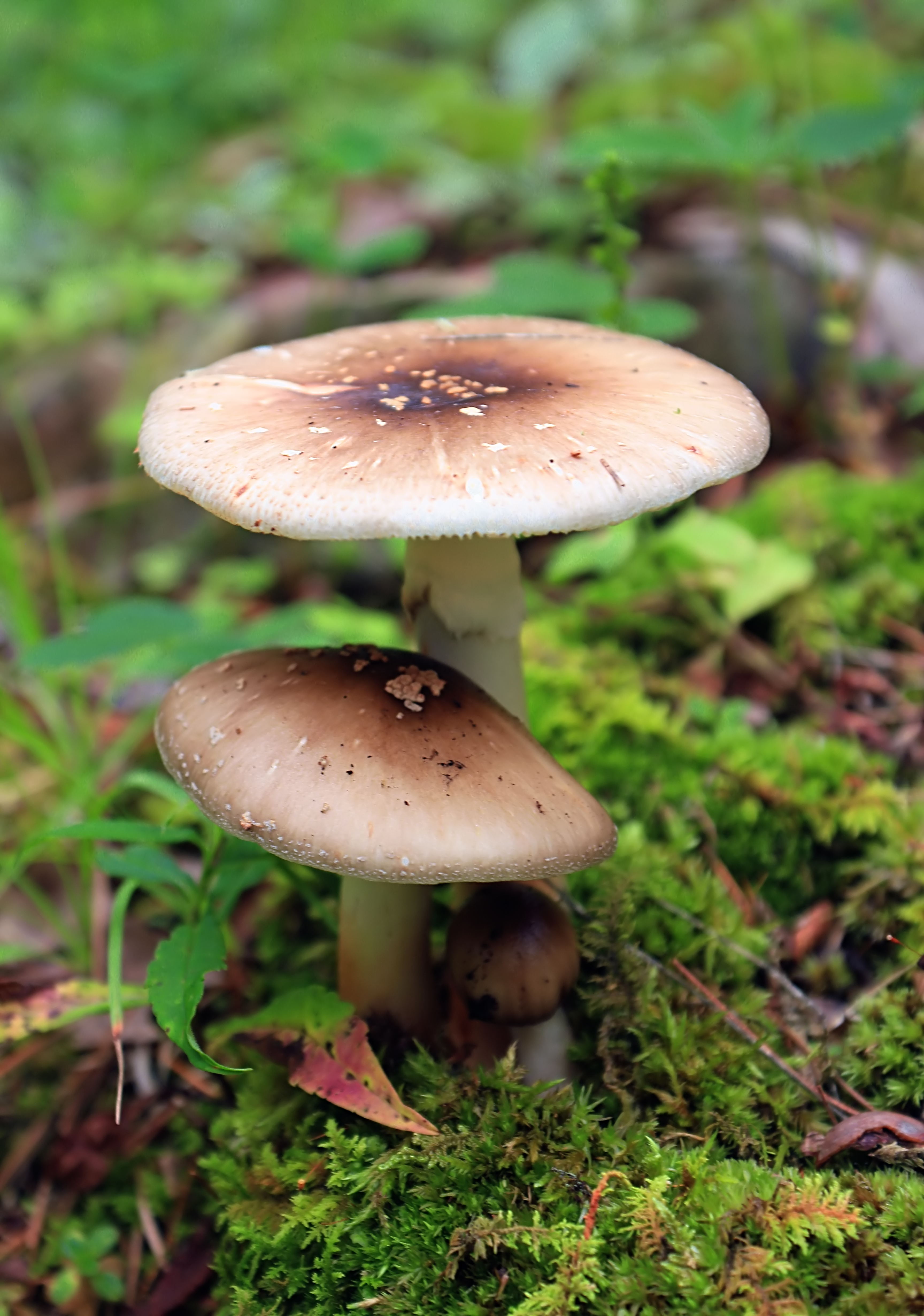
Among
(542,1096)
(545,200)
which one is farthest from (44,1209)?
(545,200)

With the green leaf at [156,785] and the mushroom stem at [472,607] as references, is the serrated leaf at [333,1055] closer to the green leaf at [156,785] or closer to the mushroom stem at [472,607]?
the green leaf at [156,785]

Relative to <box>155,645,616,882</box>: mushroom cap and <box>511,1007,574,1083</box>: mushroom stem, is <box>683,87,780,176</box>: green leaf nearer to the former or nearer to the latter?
<box>155,645,616,882</box>: mushroom cap

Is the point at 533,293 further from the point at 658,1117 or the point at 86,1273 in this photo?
the point at 86,1273

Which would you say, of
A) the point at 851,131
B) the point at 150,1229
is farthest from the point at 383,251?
the point at 150,1229

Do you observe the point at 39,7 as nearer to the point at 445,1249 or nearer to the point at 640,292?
the point at 640,292

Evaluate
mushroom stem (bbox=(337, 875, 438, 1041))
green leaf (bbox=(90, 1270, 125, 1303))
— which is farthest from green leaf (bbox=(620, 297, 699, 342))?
green leaf (bbox=(90, 1270, 125, 1303))

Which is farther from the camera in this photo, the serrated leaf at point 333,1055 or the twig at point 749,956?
the twig at point 749,956

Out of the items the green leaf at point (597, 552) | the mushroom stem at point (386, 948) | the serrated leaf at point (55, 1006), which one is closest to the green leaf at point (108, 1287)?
the serrated leaf at point (55, 1006)

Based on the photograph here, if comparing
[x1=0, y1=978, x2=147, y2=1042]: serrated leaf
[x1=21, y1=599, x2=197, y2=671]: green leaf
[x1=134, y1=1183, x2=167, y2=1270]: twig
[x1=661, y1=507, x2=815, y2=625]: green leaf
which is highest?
[x1=21, y1=599, x2=197, y2=671]: green leaf

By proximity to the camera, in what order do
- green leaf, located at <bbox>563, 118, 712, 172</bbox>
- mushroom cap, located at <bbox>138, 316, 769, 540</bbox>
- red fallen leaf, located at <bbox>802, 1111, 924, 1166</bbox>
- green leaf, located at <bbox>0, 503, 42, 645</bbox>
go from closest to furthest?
mushroom cap, located at <bbox>138, 316, 769, 540</bbox>, red fallen leaf, located at <bbox>802, 1111, 924, 1166</bbox>, green leaf, located at <bbox>0, 503, 42, 645</bbox>, green leaf, located at <bbox>563, 118, 712, 172</bbox>
